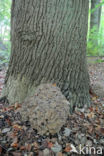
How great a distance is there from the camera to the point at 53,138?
188 centimetres

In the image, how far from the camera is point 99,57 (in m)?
7.92

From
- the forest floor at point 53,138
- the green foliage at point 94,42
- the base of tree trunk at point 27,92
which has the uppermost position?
the green foliage at point 94,42

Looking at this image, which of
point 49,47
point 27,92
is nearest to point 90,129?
point 27,92

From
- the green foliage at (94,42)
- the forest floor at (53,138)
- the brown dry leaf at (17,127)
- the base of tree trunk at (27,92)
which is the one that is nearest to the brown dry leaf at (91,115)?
the forest floor at (53,138)

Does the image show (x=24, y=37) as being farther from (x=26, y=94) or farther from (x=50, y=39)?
(x=26, y=94)

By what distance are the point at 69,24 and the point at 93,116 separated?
193 cm

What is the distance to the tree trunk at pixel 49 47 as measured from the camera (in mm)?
2303

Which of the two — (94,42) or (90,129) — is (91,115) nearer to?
(90,129)

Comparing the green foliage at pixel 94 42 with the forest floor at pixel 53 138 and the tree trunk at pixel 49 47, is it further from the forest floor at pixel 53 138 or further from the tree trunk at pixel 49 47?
the forest floor at pixel 53 138

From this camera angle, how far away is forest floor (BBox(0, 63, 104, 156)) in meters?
1.72

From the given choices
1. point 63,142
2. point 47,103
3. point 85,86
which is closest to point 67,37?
point 85,86

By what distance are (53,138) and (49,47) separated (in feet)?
5.38

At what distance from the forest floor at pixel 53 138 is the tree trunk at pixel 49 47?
39 centimetres

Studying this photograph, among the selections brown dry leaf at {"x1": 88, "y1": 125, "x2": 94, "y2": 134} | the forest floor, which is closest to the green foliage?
the forest floor
